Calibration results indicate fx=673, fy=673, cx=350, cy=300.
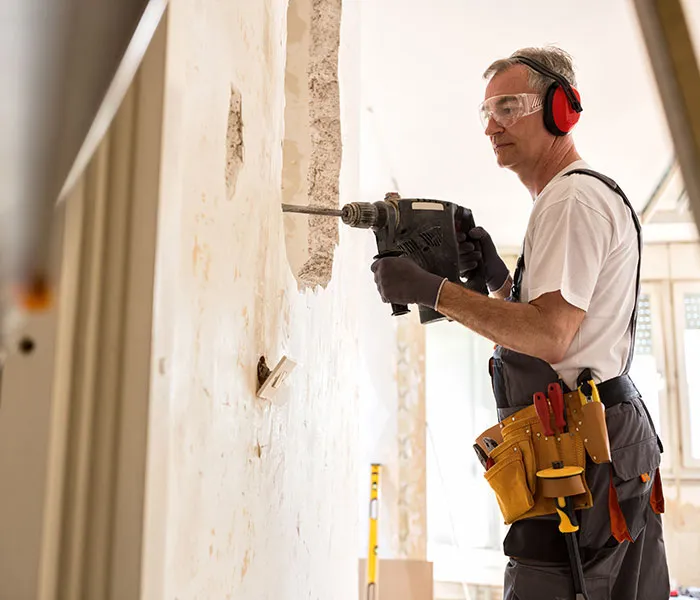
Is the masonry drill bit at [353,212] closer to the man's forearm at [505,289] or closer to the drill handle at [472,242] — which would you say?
the drill handle at [472,242]

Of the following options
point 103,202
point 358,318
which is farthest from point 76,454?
point 358,318

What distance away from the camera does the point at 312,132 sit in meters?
1.83

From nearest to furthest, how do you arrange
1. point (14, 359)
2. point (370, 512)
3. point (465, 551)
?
point (14, 359)
point (370, 512)
point (465, 551)

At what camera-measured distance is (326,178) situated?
1.86m

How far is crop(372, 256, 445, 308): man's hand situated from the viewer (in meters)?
1.37

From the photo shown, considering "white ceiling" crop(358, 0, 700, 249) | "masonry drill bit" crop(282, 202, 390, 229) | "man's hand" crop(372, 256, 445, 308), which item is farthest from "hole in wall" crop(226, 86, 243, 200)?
"white ceiling" crop(358, 0, 700, 249)

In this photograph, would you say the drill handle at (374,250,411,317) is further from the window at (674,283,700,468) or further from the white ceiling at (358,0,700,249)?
the window at (674,283,700,468)

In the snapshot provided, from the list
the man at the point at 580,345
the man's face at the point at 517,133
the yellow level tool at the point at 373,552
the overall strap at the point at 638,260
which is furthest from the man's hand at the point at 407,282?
the yellow level tool at the point at 373,552

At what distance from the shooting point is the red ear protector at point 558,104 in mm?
1536

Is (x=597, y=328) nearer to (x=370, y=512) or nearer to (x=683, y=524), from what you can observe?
(x=370, y=512)

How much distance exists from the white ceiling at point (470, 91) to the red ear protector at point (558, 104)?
0.68 metres

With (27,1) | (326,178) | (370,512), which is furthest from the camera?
(370,512)

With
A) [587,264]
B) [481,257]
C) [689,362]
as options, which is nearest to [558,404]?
[587,264]

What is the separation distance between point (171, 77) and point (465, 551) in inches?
259
